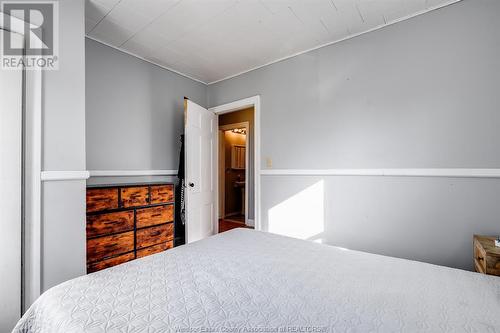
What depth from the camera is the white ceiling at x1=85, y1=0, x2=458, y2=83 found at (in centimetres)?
190

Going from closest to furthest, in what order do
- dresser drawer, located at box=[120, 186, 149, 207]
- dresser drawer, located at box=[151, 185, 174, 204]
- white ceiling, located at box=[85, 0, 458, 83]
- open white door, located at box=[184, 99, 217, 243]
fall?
1. white ceiling, located at box=[85, 0, 458, 83]
2. dresser drawer, located at box=[120, 186, 149, 207]
3. dresser drawer, located at box=[151, 185, 174, 204]
4. open white door, located at box=[184, 99, 217, 243]

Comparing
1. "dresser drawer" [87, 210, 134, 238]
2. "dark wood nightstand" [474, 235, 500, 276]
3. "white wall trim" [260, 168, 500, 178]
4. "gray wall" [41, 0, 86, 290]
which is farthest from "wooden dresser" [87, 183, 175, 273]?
"dark wood nightstand" [474, 235, 500, 276]

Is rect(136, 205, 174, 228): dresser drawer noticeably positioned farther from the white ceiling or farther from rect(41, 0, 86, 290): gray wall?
the white ceiling

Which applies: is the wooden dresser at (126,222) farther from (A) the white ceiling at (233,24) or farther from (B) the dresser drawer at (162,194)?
(A) the white ceiling at (233,24)

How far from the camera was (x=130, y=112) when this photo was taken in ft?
8.82

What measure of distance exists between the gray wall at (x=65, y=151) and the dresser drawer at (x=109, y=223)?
33 cm

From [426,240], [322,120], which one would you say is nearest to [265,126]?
[322,120]

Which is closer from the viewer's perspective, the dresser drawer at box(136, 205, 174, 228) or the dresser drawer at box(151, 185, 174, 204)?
the dresser drawer at box(136, 205, 174, 228)

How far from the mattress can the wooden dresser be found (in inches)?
45.6

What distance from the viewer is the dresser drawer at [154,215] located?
2352 mm

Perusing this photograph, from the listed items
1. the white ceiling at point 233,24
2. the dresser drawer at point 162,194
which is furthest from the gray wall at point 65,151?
the dresser drawer at point 162,194

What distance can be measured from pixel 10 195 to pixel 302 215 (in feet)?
8.16

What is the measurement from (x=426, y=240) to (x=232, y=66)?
285 centimetres

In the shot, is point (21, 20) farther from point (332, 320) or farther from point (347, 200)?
point (347, 200)
